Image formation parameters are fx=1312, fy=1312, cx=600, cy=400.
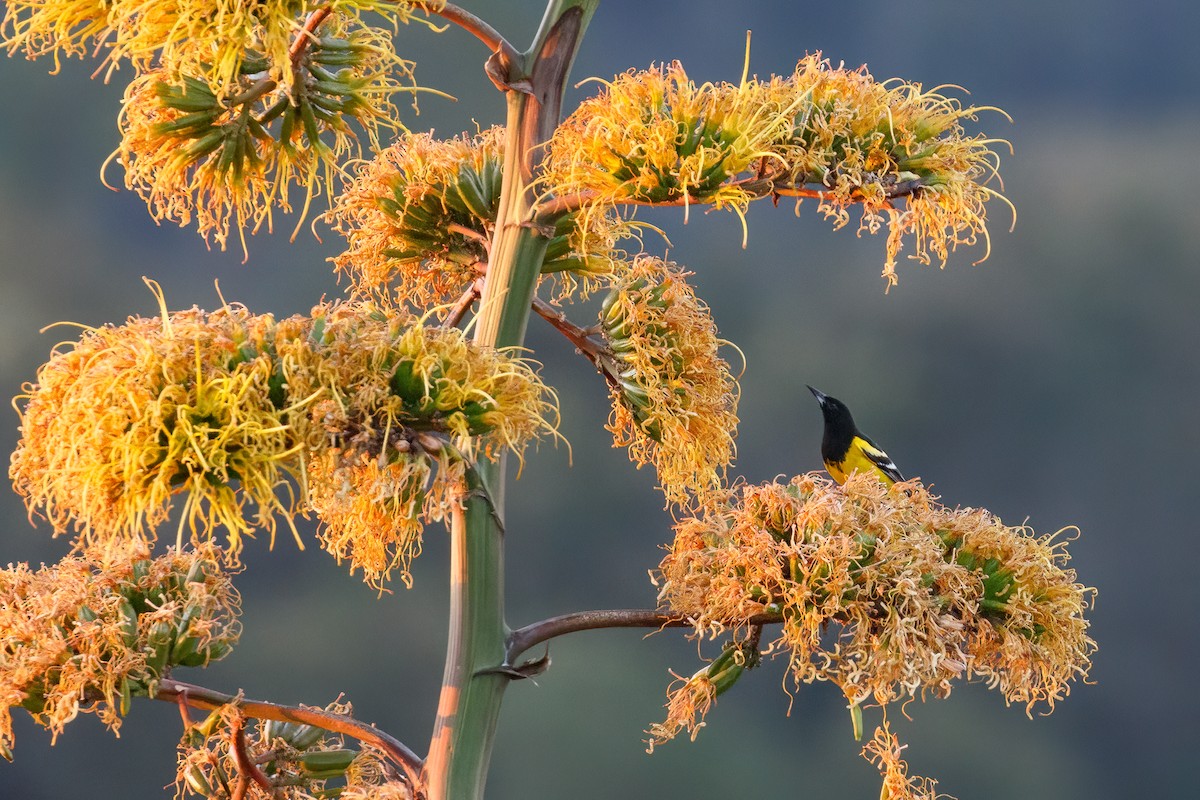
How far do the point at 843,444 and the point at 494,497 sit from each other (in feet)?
6.21

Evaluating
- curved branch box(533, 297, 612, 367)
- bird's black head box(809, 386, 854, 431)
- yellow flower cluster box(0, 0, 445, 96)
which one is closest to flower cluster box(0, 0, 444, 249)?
yellow flower cluster box(0, 0, 445, 96)

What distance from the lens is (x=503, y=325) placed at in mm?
2738

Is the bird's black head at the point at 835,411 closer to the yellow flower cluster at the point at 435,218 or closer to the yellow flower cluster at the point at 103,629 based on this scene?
the yellow flower cluster at the point at 435,218

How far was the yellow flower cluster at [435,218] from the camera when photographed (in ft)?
9.83

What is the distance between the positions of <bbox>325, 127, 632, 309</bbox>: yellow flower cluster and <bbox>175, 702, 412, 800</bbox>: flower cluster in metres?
1.06

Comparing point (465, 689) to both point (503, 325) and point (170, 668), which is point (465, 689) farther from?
point (503, 325)

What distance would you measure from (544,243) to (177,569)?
3.29ft

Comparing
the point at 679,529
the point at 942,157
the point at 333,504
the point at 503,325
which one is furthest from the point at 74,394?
the point at 942,157

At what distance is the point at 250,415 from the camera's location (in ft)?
6.68

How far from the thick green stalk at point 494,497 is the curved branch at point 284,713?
0.08m

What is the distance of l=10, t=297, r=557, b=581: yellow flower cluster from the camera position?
2.02m

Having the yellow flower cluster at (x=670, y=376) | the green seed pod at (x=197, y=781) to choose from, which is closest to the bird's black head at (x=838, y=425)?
the yellow flower cluster at (x=670, y=376)

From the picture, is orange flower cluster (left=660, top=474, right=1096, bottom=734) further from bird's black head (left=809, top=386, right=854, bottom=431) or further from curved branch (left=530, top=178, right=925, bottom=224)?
bird's black head (left=809, top=386, right=854, bottom=431)

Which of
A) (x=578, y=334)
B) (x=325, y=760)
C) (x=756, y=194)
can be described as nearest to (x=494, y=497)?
(x=578, y=334)
